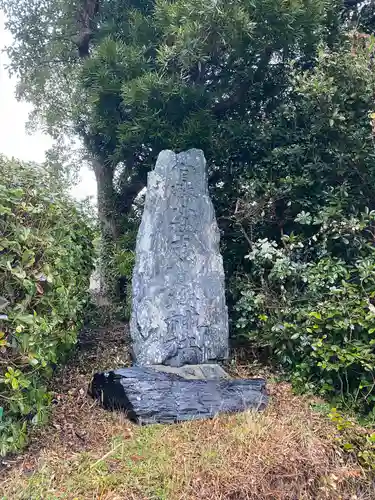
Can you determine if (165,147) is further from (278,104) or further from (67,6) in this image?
(67,6)

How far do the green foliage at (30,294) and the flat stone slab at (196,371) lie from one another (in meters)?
0.80

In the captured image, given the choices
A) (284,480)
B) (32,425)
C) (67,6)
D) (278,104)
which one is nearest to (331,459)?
(284,480)

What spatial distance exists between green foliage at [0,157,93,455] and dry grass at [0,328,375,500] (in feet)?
0.84

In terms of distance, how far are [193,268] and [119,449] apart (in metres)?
1.85

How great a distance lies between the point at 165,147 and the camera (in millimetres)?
5336

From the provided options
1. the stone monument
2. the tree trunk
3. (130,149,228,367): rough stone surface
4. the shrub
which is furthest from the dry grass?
the tree trunk

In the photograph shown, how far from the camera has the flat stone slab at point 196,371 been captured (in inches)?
145

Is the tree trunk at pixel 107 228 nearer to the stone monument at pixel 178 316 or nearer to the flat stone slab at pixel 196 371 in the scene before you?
the stone monument at pixel 178 316

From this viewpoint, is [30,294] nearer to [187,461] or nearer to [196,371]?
[187,461]

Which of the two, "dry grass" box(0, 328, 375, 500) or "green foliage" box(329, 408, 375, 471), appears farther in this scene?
"green foliage" box(329, 408, 375, 471)

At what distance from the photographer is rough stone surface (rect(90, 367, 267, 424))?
10.7ft

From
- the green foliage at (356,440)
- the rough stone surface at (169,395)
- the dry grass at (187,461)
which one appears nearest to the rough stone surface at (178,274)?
the rough stone surface at (169,395)

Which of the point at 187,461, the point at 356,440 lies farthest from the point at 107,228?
the point at 356,440

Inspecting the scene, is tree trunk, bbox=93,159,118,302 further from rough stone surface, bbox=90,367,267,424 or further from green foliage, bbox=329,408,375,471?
green foliage, bbox=329,408,375,471
